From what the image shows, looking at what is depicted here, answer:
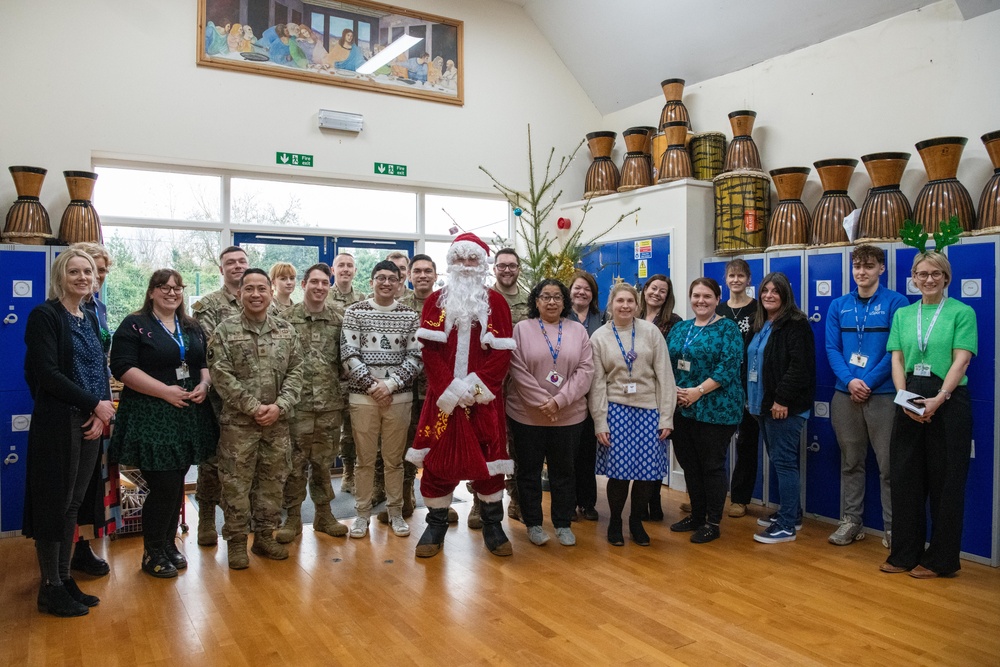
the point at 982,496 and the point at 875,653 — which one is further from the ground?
the point at 982,496

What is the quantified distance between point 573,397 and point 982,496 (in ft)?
7.42

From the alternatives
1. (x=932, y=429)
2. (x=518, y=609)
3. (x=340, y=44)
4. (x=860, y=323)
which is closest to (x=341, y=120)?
(x=340, y=44)

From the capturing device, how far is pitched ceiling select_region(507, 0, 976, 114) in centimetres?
533

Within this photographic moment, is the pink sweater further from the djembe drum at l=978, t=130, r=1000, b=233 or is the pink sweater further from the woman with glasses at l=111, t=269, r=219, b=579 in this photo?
the djembe drum at l=978, t=130, r=1000, b=233

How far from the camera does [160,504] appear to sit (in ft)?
11.3

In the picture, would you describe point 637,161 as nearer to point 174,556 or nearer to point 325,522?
point 325,522

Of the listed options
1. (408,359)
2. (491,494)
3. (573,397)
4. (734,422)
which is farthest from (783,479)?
(408,359)

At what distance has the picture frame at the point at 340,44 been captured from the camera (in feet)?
19.3

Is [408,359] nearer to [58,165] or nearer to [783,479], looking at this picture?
[783,479]

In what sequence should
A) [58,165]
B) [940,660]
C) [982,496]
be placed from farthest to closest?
[58,165], [982,496], [940,660]

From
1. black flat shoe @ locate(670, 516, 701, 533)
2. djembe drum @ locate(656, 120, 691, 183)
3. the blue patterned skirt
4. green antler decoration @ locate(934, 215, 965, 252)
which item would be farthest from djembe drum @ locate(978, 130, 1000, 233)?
black flat shoe @ locate(670, 516, 701, 533)

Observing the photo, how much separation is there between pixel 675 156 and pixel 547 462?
10.8ft

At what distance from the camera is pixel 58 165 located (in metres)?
5.24

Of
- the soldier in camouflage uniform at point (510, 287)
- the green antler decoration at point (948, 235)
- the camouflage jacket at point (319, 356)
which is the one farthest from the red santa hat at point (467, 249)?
the green antler decoration at point (948, 235)
